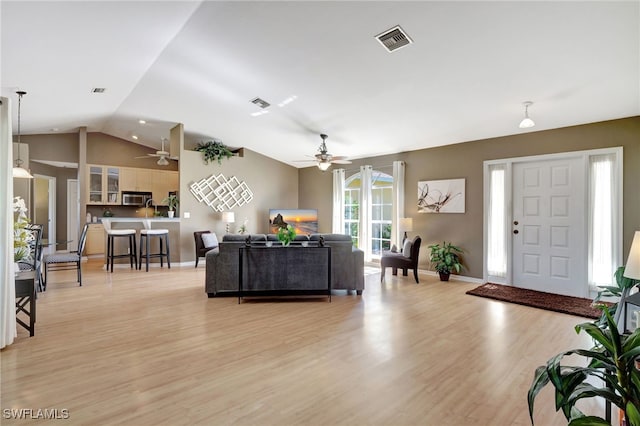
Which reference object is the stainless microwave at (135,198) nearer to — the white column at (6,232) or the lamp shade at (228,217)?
the lamp shade at (228,217)

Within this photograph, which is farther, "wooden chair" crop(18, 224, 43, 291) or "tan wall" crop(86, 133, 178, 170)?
"tan wall" crop(86, 133, 178, 170)

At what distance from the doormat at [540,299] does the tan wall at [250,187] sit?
18.2 feet

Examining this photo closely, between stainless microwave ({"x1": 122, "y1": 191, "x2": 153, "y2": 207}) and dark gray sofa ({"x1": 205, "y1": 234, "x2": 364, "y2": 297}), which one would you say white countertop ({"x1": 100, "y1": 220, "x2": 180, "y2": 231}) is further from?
dark gray sofa ({"x1": 205, "y1": 234, "x2": 364, "y2": 297})

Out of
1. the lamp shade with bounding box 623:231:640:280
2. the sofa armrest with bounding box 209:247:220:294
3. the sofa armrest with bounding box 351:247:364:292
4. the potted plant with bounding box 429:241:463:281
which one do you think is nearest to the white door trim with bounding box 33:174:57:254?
the sofa armrest with bounding box 209:247:220:294

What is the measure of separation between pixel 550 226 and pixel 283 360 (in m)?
4.69

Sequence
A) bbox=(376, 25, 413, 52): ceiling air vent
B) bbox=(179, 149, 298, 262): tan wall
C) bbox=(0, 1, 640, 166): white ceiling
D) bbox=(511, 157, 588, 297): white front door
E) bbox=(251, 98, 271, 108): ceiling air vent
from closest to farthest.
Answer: bbox=(0, 1, 640, 166): white ceiling, bbox=(376, 25, 413, 52): ceiling air vent, bbox=(511, 157, 588, 297): white front door, bbox=(251, 98, 271, 108): ceiling air vent, bbox=(179, 149, 298, 262): tan wall

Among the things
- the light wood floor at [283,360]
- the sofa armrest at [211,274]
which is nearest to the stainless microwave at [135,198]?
the light wood floor at [283,360]

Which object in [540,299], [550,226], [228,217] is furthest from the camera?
[228,217]

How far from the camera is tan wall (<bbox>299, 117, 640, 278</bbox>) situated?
4.33m

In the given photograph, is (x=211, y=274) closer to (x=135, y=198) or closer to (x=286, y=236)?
(x=286, y=236)

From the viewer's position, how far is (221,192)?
7910 millimetres

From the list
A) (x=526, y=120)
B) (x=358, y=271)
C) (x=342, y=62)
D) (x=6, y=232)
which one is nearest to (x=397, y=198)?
(x=358, y=271)

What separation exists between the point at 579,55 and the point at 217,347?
14.9ft

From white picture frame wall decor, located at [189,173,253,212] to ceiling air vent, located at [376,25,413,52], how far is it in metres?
5.50
